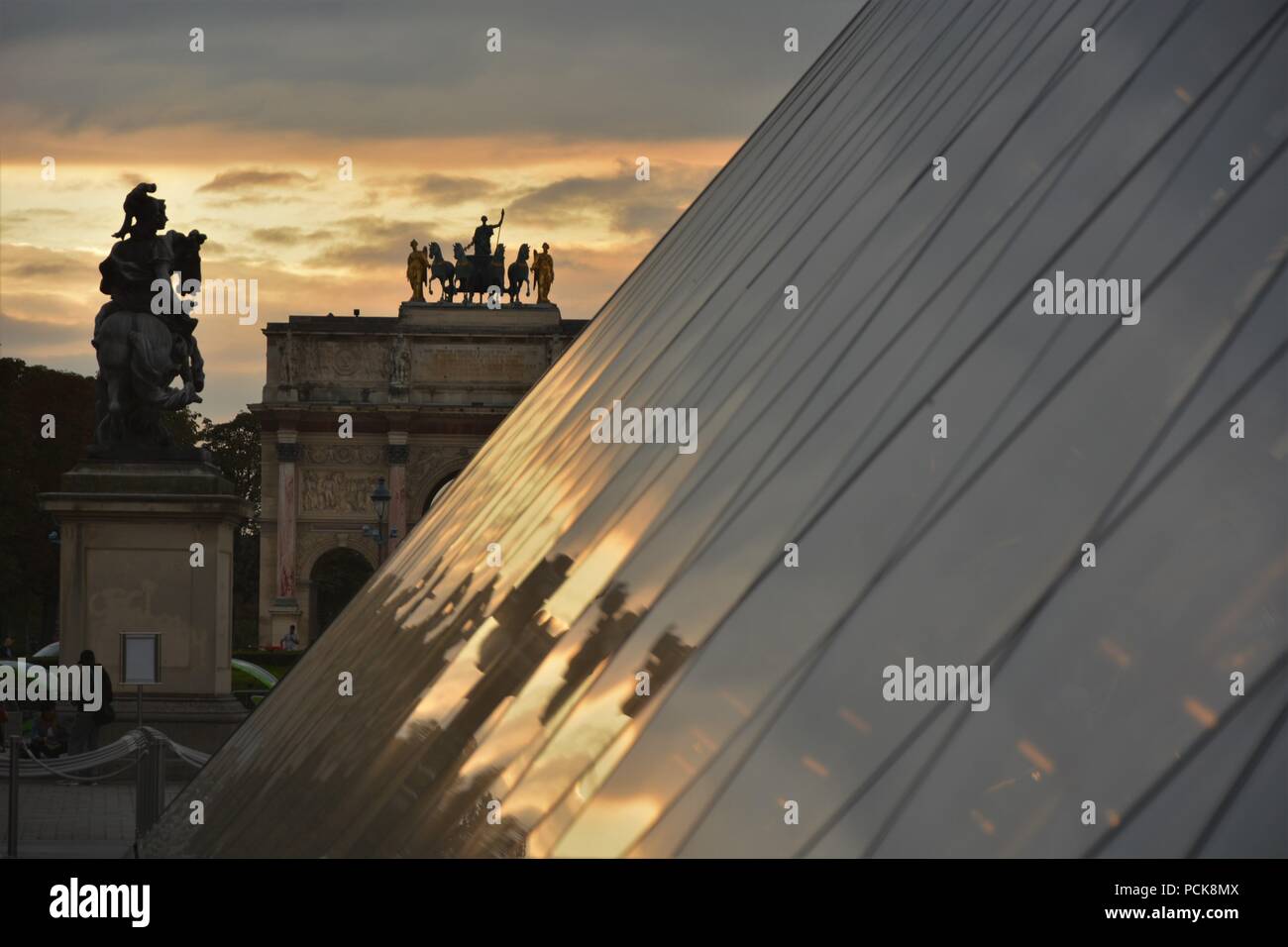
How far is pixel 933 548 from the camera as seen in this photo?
2611mm

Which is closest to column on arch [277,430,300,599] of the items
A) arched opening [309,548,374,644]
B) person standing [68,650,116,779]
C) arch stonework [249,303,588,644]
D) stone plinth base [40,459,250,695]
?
arch stonework [249,303,588,644]

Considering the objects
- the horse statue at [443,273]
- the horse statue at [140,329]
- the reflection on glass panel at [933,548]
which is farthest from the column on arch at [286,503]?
the reflection on glass panel at [933,548]

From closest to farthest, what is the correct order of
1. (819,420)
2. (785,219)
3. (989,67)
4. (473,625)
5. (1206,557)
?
(1206,557) → (819,420) → (473,625) → (989,67) → (785,219)

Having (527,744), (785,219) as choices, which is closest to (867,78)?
(785,219)

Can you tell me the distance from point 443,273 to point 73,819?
66.0 m

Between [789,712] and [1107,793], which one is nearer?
[1107,793]

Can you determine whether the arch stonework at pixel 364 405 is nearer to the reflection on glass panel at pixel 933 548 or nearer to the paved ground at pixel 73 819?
the paved ground at pixel 73 819

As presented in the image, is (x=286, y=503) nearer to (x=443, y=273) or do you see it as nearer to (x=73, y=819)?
(x=443, y=273)

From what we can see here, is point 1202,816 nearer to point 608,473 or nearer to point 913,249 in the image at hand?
point 913,249

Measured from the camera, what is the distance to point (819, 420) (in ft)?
11.7

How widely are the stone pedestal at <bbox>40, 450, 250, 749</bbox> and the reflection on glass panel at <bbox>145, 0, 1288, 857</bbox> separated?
1675 cm

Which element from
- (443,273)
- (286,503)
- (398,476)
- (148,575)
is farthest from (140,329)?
(443,273)

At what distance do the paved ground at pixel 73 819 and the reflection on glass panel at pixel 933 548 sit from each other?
9.65 meters

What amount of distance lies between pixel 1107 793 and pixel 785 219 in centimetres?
396
